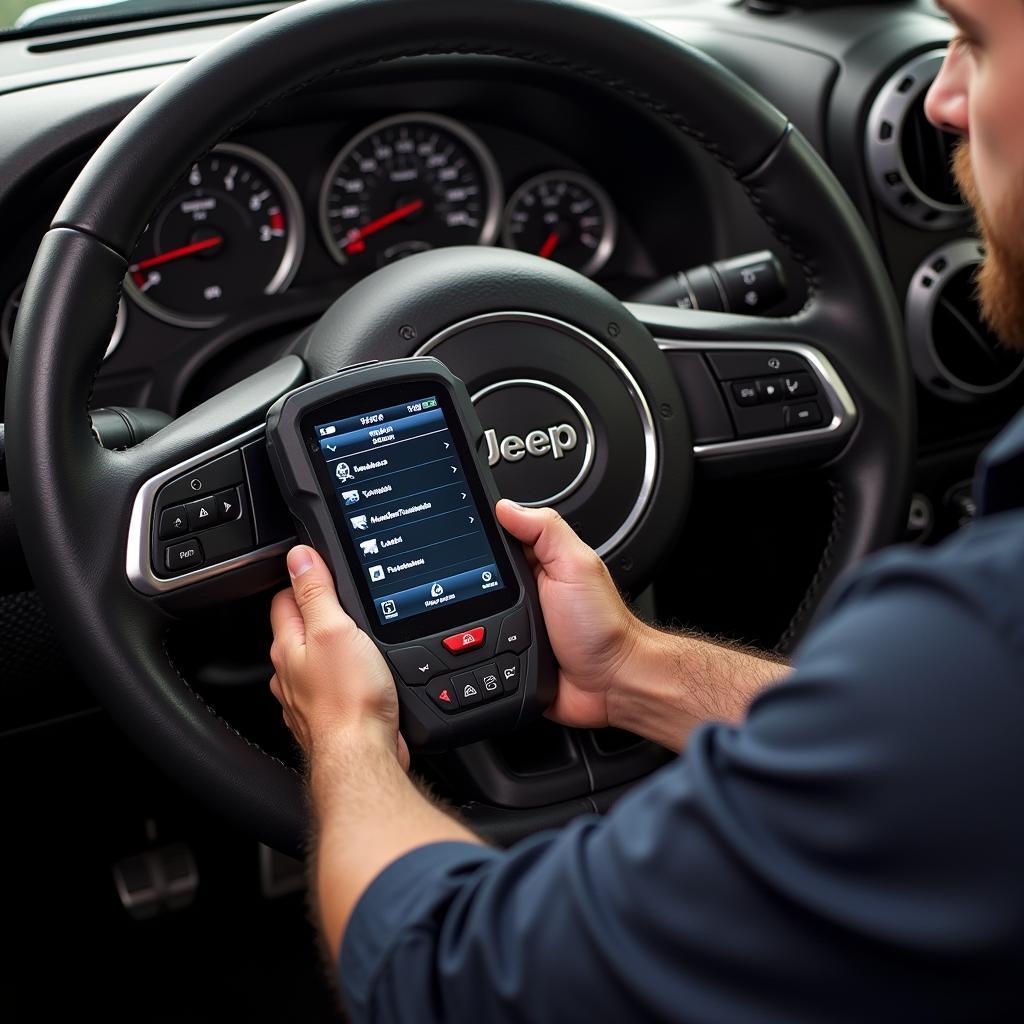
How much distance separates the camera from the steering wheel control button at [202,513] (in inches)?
39.7

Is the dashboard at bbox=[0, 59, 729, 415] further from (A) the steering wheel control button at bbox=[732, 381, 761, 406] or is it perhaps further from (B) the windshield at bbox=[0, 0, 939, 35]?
(A) the steering wheel control button at bbox=[732, 381, 761, 406]

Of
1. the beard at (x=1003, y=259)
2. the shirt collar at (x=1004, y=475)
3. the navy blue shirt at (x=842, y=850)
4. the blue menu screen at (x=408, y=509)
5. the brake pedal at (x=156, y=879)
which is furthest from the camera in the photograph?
the brake pedal at (x=156, y=879)

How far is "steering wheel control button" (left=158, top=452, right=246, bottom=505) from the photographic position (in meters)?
1.01

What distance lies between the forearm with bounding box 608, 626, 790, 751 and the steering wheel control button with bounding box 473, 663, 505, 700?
0.36 ft

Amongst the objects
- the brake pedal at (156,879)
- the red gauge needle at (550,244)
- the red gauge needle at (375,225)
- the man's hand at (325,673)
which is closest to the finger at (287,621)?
the man's hand at (325,673)

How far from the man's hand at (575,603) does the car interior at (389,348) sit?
3.6 inches

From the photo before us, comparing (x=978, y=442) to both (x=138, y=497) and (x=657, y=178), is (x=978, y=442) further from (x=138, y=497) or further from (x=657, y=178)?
(x=138, y=497)

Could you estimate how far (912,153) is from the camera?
1602 mm

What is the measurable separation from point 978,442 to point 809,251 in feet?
1.96

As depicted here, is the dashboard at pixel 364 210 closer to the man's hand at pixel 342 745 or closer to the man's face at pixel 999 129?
the man's hand at pixel 342 745

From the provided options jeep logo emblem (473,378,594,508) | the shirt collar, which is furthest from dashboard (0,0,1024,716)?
the shirt collar

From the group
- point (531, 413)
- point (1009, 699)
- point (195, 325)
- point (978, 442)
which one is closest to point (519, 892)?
point (1009, 699)

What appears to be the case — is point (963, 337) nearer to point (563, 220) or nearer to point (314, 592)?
point (563, 220)

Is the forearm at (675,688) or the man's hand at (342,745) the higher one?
the man's hand at (342,745)
